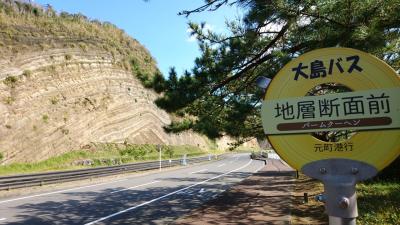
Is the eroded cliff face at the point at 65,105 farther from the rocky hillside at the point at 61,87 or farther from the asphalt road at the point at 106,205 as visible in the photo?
the asphalt road at the point at 106,205

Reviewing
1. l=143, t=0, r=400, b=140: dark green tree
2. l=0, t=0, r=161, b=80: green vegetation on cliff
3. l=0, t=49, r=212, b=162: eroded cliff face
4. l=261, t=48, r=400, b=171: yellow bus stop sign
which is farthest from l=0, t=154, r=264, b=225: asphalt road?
l=0, t=49, r=212, b=162: eroded cliff face

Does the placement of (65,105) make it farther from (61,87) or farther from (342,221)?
(342,221)

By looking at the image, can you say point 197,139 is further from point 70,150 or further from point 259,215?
point 259,215

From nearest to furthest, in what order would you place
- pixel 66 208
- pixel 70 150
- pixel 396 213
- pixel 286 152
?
pixel 286 152
pixel 396 213
pixel 66 208
pixel 70 150

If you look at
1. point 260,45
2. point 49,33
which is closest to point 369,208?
point 260,45

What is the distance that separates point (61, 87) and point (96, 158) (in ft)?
25.5

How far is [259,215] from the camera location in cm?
1077

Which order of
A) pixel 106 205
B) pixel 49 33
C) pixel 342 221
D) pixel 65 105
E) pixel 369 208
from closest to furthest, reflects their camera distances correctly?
pixel 342 221
pixel 369 208
pixel 106 205
pixel 65 105
pixel 49 33

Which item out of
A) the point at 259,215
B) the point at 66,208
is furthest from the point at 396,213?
the point at 66,208

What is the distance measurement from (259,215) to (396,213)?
343 centimetres

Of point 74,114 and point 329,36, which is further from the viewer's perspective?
point 74,114

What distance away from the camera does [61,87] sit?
1479 inches

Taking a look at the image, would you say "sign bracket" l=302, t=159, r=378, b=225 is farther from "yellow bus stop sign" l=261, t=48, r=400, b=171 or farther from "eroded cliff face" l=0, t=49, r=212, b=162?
"eroded cliff face" l=0, t=49, r=212, b=162

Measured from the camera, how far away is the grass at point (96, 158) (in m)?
29.2
